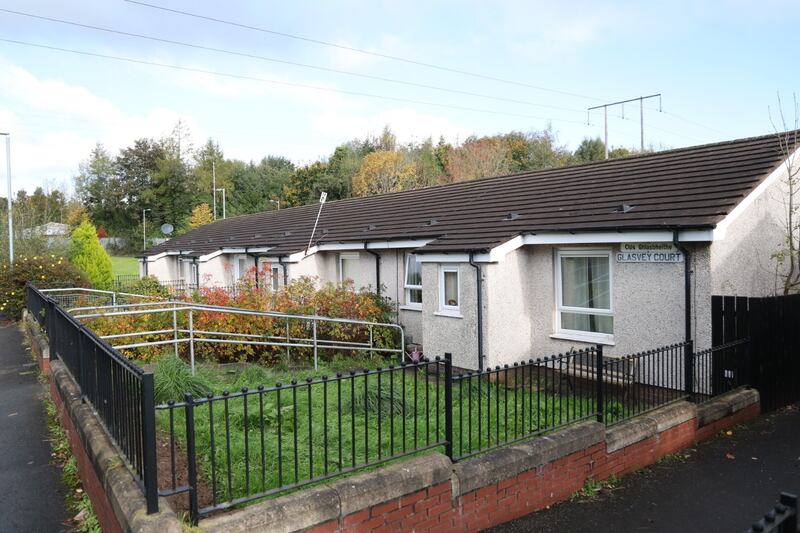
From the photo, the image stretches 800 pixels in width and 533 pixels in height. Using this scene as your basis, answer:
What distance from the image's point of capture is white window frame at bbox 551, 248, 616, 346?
973 cm

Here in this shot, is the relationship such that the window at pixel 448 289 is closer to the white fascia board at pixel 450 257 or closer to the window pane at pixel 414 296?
the white fascia board at pixel 450 257

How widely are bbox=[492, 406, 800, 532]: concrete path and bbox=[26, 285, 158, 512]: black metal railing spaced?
289 centimetres

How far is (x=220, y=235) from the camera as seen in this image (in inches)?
1074

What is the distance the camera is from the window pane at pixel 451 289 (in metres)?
11.1

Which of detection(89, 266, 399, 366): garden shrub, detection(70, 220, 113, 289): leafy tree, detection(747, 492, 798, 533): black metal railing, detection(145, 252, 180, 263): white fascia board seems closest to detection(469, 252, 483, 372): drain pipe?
detection(89, 266, 399, 366): garden shrub

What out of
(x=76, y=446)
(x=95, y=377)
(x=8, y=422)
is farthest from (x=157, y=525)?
(x=8, y=422)

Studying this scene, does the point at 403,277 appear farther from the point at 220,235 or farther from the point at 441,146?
the point at 441,146

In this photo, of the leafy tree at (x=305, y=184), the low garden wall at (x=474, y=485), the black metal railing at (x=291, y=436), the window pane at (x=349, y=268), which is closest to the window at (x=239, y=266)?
the window pane at (x=349, y=268)

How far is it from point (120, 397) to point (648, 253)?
7544 millimetres

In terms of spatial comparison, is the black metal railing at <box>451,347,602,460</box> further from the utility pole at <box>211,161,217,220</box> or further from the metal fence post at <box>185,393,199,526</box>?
the utility pole at <box>211,161,217,220</box>

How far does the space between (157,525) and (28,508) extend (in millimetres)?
2494

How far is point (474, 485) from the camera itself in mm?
4910

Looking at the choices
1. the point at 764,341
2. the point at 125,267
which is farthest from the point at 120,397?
the point at 125,267

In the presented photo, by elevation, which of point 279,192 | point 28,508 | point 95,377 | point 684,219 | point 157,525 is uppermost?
point 279,192
